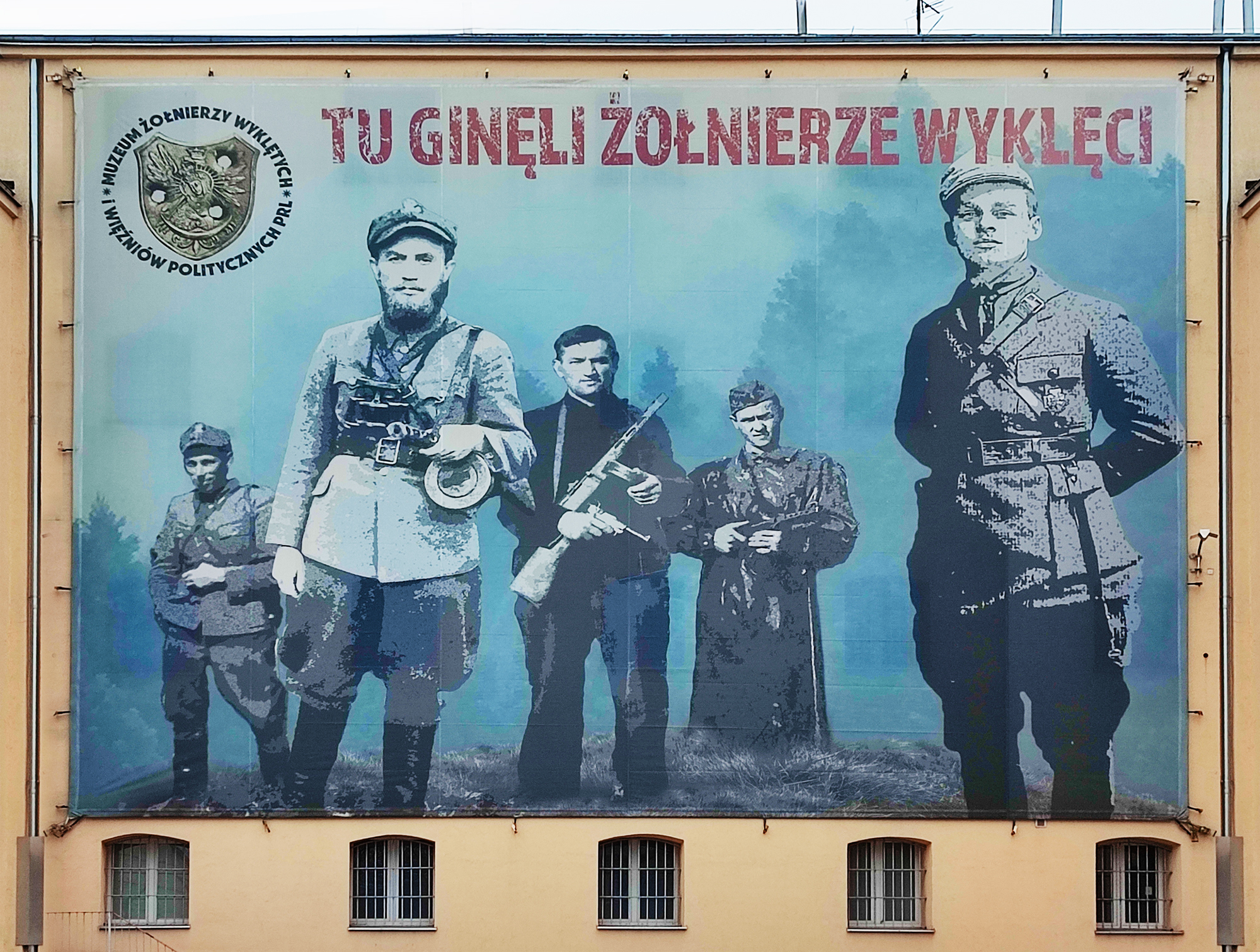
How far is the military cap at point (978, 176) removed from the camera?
19.2 m

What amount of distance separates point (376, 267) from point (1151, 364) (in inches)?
409

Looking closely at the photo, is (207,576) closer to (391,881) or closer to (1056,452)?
(391,881)

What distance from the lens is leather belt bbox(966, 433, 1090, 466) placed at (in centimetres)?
1900

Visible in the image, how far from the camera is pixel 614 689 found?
18844 millimetres

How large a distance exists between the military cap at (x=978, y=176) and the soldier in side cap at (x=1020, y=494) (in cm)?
2

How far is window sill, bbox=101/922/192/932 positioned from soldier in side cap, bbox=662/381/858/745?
23.6 ft

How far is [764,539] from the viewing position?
62.3 ft

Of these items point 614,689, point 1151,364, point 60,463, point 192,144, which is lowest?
point 614,689

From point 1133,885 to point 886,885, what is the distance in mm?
3282

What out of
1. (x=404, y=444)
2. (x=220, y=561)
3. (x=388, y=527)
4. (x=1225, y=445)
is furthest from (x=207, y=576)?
(x=1225, y=445)

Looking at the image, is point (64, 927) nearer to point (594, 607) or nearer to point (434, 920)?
point (434, 920)

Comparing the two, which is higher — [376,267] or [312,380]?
[376,267]

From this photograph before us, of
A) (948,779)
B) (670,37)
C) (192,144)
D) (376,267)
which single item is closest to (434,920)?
(948,779)

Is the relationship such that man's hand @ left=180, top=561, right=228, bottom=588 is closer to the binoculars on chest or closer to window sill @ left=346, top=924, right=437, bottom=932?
the binoculars on chest
